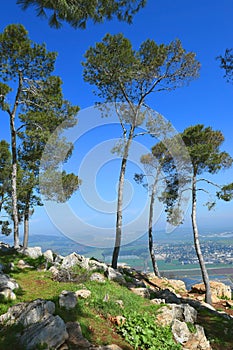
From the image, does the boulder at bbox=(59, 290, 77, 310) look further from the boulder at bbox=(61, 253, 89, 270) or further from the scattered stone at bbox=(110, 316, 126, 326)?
the boulder at bbox=(61, 253, 89, 270)

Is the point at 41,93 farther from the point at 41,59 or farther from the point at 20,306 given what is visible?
the point at 20,306

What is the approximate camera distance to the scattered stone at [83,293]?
7582mm

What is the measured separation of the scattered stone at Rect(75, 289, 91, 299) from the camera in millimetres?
7582

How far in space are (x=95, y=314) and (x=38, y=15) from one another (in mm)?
8535

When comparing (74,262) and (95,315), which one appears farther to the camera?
(74,262)

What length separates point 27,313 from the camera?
5.29 m

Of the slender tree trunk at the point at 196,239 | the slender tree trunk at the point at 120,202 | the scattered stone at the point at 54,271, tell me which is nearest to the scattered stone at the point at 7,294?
the scattered stone at the point at 54,271

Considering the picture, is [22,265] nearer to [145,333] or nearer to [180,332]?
[145,333]

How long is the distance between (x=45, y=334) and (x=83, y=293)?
311 cm

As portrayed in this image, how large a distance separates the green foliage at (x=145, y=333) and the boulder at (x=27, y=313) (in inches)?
78.3

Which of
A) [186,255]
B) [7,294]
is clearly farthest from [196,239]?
[186,255]

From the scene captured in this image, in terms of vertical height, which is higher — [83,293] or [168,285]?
[83,293]

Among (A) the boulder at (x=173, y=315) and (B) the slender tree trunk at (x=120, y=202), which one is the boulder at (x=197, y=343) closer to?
(A) the boulder at (x=173, y=315)

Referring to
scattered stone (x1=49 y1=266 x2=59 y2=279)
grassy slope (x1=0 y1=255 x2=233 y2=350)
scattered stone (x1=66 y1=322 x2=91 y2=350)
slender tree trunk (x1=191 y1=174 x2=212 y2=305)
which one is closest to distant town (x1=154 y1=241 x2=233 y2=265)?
slender tree trunk (x1=191 y1=174 x2=212 y2=305)
